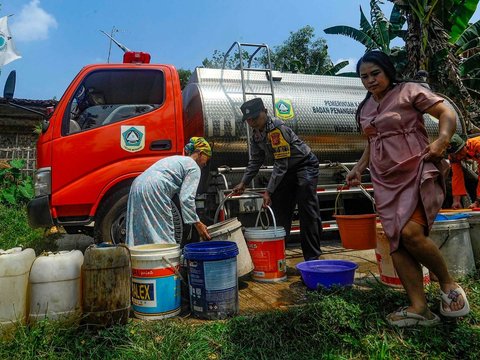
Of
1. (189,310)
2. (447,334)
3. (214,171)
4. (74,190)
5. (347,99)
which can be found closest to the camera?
(447,334)

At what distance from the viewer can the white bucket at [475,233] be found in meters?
3.44

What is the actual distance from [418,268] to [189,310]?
1.68 m

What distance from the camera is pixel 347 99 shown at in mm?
5789

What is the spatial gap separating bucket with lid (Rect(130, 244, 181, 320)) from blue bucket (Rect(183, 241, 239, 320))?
0.14 m

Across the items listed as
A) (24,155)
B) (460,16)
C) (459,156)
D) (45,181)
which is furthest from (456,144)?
(24,155)

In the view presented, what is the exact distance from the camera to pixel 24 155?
1152 centimetres

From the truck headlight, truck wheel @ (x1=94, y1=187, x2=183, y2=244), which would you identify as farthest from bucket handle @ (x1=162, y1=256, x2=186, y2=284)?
the truck headlight

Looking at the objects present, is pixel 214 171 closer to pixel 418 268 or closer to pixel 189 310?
pixel 189 310

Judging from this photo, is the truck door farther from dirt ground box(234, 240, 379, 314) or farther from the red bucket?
the red bucket

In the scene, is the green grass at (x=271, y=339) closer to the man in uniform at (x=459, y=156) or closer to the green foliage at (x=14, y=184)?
the man in uniform at (x=459, y=156)

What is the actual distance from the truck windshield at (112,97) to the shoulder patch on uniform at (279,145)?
56.5 inches

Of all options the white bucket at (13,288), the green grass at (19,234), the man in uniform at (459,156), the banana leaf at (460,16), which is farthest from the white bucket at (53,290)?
the banana leaf at (460,16)

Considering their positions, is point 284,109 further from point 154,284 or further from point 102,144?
point 154,284

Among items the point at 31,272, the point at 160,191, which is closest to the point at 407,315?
the point at 160,191
